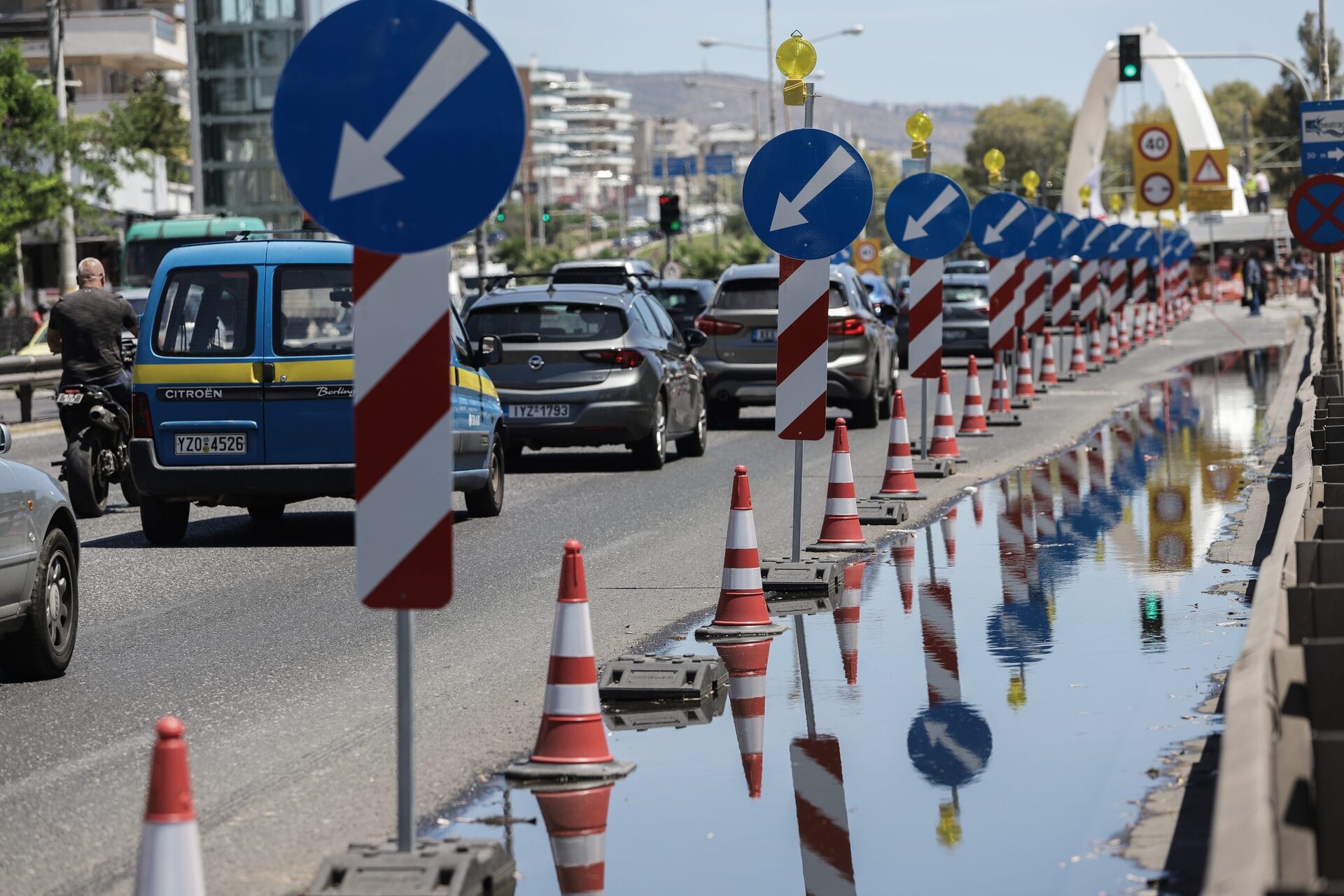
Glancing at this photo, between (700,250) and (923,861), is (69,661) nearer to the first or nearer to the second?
(923,861)

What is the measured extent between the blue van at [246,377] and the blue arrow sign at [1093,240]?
28708 mm

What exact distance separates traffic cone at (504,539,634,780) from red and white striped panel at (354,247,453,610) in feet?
4.61

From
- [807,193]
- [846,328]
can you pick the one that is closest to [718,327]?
[846,328]

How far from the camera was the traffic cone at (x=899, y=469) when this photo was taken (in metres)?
15.8

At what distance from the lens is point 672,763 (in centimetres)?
718

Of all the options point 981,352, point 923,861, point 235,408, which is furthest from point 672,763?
point 981,352

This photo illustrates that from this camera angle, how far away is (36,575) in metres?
8.92

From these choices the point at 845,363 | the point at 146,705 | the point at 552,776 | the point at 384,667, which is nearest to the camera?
the point at 552,776

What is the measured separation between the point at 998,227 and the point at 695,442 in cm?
619

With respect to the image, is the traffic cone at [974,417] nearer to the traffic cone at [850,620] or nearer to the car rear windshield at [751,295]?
the car rear windshield at [751,295]

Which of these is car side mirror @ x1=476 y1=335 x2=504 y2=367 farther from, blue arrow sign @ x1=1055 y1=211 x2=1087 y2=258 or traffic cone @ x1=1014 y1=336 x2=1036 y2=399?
blue arrow sign @ x1=1055 y1=211 x2=1087 y2=258

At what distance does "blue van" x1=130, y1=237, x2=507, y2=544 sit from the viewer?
1380 cm

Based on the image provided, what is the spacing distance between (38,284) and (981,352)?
36.0 m

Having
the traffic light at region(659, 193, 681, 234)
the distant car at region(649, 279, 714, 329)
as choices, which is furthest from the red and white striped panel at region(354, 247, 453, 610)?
the traffic light at region(659, 193, 681, 234)
